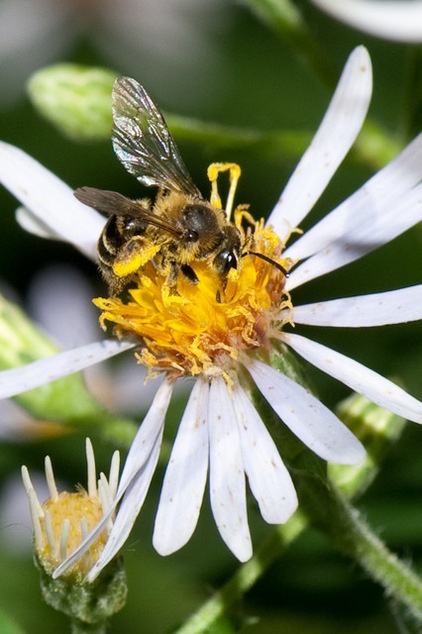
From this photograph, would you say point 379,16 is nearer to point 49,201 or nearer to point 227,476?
point 49,201

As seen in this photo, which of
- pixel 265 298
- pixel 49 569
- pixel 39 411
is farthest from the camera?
pixel 39 411

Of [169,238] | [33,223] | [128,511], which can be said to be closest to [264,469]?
[128,511]

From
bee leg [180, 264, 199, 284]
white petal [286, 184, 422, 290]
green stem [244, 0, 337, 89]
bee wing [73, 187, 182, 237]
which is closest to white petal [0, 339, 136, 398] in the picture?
bee leg [180, 264, 199, 284]

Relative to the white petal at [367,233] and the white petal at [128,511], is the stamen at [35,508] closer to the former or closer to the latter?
the white petal at [128,511]

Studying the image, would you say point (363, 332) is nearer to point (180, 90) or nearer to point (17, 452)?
point (17, 452)

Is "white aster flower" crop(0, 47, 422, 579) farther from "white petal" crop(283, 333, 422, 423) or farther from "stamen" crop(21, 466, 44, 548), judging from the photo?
"stamen" crop(21, 466, 44, 548)

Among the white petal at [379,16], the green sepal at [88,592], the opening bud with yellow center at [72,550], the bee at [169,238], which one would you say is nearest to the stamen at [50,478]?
the opening bud with yellow center at [72,550]

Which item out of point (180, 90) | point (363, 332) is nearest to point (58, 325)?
point (180, 90)
